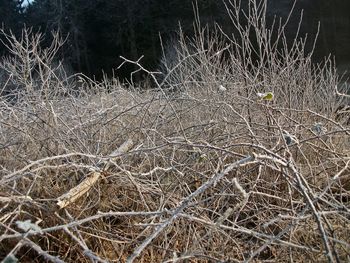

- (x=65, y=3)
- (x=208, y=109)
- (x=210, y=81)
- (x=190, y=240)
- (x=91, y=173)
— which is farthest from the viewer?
(x=65, y=3)

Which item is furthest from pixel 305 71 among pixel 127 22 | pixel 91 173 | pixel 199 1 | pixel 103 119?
pixel 127 22

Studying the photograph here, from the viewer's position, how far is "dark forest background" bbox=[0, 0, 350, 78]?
2250 cm

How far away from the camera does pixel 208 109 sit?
5.08 metres

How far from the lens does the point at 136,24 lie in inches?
934

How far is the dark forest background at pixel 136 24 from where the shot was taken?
22.5 meters

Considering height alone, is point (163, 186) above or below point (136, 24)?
above

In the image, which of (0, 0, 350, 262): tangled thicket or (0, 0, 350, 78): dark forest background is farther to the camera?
(0, 0, 350, 78): dark forest background

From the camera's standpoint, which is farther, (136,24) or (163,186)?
(136,24)

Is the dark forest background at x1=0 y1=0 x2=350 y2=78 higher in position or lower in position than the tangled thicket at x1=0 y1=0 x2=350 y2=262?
lower

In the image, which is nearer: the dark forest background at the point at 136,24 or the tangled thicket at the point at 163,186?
the tangled thicket at the point at 163,186

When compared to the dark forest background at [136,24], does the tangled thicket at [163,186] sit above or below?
above

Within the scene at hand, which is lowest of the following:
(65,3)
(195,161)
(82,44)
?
(82,44)

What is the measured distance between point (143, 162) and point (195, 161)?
1.31 feet

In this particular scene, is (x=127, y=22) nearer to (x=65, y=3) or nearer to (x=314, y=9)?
(x=65, y=3)
